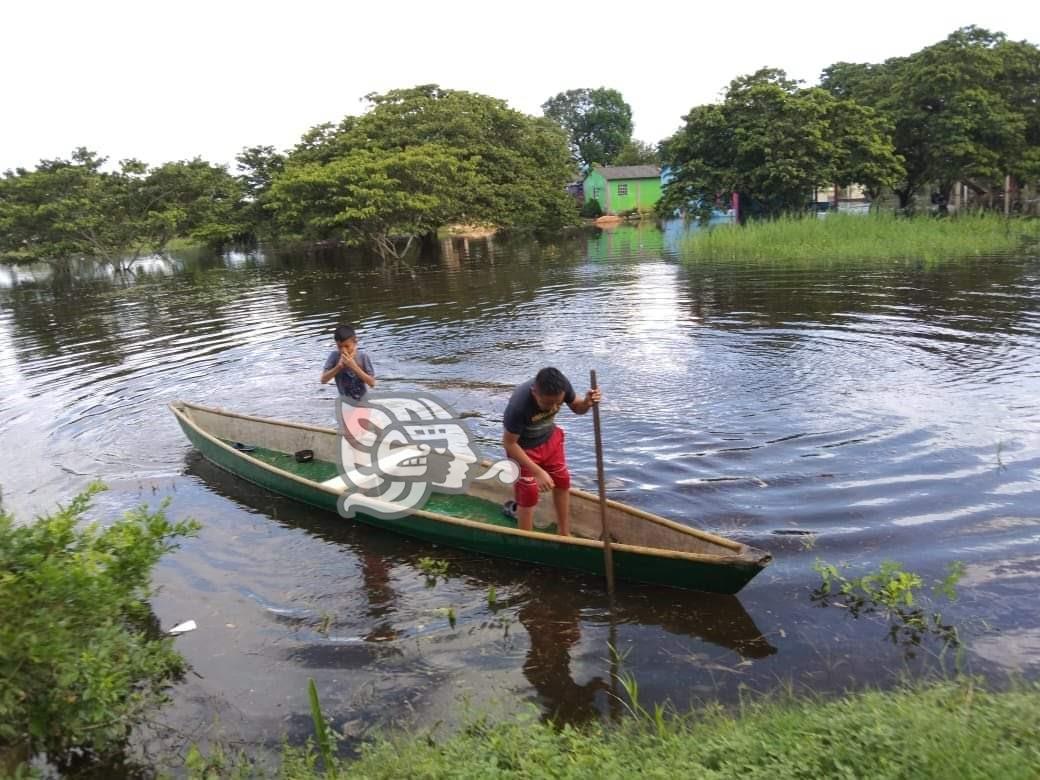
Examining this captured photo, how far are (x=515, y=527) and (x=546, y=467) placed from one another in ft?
3.04

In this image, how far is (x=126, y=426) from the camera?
10602 millimetres

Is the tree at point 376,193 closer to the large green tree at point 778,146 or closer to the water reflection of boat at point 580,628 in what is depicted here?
the large green tree at point 778,146

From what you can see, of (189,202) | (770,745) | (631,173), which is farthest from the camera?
(631,173)

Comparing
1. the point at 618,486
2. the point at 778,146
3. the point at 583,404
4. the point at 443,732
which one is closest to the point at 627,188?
the point at 778,146

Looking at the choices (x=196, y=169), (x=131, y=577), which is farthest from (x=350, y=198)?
(x=131, y=577)

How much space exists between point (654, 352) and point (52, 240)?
3133 centimetres

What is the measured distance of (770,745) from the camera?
3.21m

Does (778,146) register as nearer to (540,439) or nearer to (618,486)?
(618,486)

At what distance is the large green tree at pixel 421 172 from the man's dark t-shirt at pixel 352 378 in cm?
2097

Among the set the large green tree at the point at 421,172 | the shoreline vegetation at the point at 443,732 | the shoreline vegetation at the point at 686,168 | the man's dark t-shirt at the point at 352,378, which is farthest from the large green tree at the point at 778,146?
the shoreline vegetation at the point at 443,732

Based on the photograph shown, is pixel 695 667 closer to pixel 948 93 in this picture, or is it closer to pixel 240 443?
pixel 240 443

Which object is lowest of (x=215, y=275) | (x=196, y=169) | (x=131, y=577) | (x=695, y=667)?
(x=695, y=667)

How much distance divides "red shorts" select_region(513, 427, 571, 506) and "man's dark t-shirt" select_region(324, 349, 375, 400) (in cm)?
265

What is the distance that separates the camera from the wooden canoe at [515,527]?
511 cm
